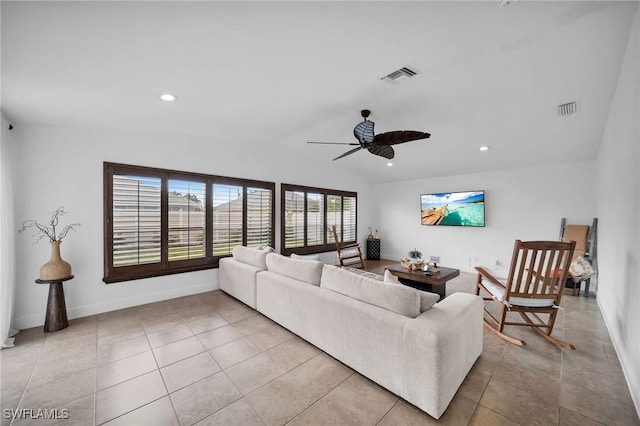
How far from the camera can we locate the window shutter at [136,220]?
3426mm

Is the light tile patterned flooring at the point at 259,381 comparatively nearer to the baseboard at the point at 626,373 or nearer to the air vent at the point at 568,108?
the baseboard at the point at 626,373

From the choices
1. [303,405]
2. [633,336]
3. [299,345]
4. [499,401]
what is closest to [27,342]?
[299,345]

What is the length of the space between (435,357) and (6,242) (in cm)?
401

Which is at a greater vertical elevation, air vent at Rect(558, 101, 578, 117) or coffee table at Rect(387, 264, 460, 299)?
air vent at Rect(558, 101, 578, 117)

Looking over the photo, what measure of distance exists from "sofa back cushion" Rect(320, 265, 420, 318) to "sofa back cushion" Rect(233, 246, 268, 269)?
4.02 feet

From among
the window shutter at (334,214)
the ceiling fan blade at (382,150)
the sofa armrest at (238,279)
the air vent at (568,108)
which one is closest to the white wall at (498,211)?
the air vent at (568,108)

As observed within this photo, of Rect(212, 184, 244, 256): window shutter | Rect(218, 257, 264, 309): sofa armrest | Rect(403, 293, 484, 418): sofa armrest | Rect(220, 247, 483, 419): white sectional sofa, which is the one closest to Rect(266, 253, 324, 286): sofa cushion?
Rect(220, 247, 483, 419): white sectional sofa

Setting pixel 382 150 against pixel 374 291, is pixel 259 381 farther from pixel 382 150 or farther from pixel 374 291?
pixel 382 150

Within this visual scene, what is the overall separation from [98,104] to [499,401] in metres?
4.39

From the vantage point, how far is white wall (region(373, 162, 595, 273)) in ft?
14.8

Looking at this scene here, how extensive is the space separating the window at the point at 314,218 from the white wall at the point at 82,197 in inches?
67.5

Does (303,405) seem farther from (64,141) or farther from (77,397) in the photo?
(64,141)

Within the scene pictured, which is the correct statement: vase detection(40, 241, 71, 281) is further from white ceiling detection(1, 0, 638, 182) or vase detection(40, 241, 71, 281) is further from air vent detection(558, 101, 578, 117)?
air vent detection(558, 101, 578, 117)

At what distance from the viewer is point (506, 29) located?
1911 millimetres
